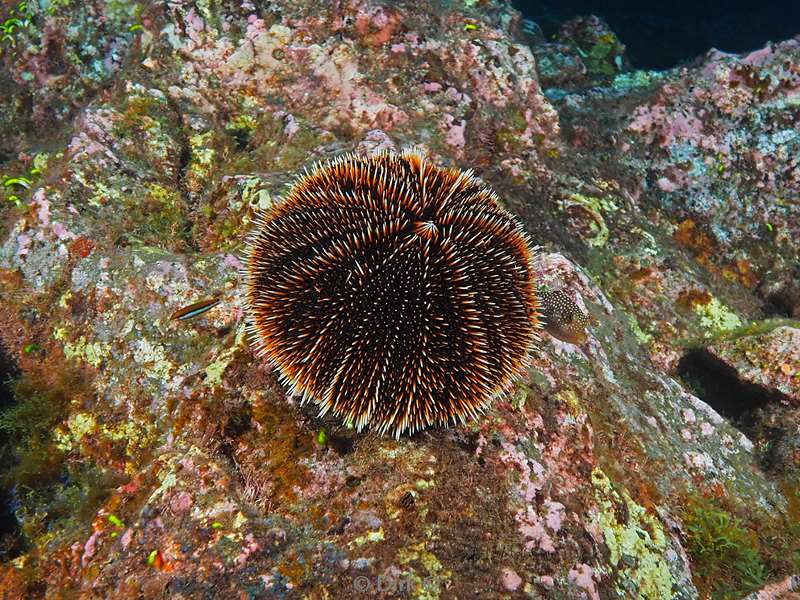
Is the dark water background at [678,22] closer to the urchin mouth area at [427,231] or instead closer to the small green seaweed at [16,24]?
the small green seaweed at [16,24]

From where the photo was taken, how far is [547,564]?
2.62 m

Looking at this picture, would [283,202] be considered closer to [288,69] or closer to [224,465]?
[224,465]

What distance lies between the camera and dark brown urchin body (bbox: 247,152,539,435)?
8.76ft

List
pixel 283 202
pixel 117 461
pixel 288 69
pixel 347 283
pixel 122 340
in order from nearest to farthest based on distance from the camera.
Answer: pixel 347 283
pixel 283 202
pixel 117 461
pixel 122 340
pixel 288 69

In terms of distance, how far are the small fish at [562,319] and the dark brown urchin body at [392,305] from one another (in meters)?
0.78

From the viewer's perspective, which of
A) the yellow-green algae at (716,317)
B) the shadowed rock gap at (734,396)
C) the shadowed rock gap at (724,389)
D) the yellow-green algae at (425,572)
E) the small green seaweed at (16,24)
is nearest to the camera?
the yellow-green algae at (425,572)

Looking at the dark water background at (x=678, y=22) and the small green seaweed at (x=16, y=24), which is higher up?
the dark water background at (x=678, y=22)

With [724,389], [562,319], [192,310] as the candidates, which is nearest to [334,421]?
[192,310]

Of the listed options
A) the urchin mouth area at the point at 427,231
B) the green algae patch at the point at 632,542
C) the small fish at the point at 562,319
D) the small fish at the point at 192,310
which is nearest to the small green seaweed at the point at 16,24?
the small fish at the point at 192,310

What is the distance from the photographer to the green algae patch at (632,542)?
9.37 feet

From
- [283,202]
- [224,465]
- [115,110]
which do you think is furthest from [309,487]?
[115,110]

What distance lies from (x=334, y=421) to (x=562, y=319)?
6.73 ft

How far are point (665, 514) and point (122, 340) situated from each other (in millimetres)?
4447

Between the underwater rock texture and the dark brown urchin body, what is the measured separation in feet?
1.43
